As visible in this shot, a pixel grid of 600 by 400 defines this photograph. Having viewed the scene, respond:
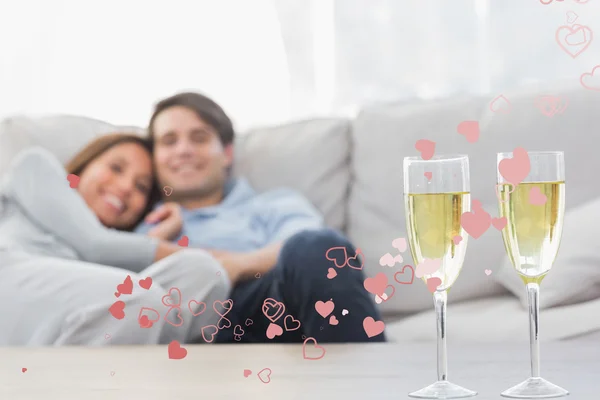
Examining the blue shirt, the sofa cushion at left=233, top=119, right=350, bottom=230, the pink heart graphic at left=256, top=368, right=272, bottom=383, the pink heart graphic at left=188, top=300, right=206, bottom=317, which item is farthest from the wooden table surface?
the sofa cushion at left=233, top=119, right=350, bottom=230

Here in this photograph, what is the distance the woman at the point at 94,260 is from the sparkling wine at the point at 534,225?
0.55 metres

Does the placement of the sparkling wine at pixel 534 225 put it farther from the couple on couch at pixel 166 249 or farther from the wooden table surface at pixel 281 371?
the couple on couch at pixel 166 249

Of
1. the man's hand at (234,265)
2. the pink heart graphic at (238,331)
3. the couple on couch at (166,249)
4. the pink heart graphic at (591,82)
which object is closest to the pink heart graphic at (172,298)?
the couple on couch at (166,249)

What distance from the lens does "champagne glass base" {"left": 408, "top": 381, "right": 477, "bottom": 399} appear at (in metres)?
0.59

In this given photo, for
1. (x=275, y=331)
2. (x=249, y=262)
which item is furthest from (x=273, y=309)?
(x=249, y=262)

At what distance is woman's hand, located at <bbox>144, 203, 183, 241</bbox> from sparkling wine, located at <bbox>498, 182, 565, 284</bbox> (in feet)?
4.70

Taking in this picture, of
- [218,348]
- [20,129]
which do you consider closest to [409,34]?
[20,129]

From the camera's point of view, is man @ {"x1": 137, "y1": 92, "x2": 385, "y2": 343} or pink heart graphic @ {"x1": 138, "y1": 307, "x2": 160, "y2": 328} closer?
pink heart graphic @ {"x1": 138, "y1": 307, "x2": 160, "y2": 328}

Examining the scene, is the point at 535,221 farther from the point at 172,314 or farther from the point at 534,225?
the point at 172,314

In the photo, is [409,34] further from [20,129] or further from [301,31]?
[20,129]

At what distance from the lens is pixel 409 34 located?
2631mm

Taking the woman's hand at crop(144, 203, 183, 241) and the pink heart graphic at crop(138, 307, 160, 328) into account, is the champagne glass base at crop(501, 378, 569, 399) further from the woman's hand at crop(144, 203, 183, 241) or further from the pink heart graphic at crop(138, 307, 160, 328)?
the woman's hand at crop(144, 203, 183, 241)

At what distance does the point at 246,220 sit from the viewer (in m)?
2.00

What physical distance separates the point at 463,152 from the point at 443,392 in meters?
1.45
